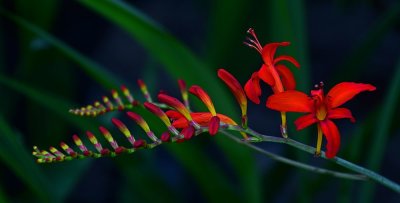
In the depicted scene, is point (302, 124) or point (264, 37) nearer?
point (302, 124)

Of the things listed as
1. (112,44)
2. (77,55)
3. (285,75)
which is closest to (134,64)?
(112,44)

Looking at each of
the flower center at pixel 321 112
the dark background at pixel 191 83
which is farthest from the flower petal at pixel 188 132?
the dark background at pixel 191 83

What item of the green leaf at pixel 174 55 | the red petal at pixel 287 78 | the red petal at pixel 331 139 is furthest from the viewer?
the green leaf at pixel 174 55

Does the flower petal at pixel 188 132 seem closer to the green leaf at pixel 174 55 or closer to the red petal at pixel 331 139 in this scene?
the red petal at pixel 331 139

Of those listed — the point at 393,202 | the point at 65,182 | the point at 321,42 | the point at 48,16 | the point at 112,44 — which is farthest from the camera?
the point at 112,44

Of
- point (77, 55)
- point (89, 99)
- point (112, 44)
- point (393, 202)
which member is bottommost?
point (393, 202)

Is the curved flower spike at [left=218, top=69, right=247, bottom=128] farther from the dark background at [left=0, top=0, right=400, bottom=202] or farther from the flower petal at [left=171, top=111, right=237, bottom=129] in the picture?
the dark background at [left=0, top=0, right=400, bottom=202]

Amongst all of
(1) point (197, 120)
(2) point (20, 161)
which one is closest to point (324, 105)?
(1) point (197, 120)

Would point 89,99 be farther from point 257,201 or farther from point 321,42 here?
point 257,201
